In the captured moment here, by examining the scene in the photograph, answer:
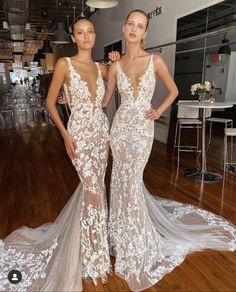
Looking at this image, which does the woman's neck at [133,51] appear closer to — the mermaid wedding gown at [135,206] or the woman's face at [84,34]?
the mermaid wedding gown at [135,206]

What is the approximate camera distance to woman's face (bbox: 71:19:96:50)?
78.5 inches

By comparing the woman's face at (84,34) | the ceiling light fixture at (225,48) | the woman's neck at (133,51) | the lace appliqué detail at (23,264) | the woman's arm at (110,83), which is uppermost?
the ceiling light fixture at (225,48)

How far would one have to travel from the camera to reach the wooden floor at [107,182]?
7.20 feet

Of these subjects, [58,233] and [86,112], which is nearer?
[86,112]

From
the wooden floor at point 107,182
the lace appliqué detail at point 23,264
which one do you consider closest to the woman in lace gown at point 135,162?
the wooden floor at point 107,182

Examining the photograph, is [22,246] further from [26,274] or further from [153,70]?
[153,70]

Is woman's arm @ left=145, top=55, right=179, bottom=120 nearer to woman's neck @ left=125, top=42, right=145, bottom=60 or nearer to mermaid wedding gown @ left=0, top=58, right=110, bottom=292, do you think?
woman's neck @ left=125, top=42, right=145, bottom=60

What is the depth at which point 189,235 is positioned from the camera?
2.76 m

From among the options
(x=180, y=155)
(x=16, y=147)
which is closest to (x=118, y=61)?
(x=180, y=155)

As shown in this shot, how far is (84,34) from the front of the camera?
2.01 metres

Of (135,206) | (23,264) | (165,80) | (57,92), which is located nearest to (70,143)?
(57,92)

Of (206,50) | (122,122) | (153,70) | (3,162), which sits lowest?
(3,162)

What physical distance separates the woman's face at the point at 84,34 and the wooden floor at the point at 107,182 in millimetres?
1662

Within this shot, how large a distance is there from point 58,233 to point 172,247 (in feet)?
3.16
